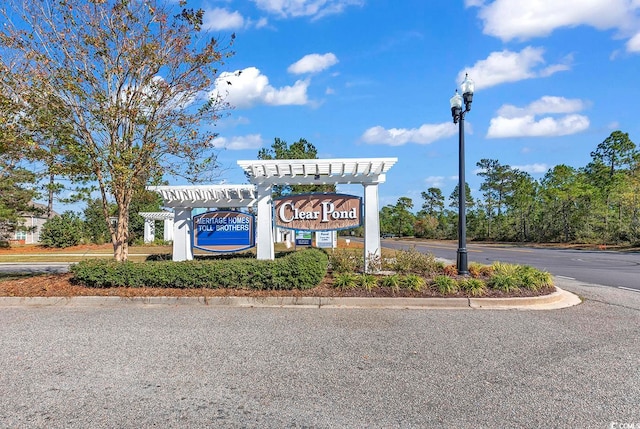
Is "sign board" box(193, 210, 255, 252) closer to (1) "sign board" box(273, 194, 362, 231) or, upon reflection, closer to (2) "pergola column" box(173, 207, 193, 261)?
(2) "pergola column" box(173, 207, 193, 261)

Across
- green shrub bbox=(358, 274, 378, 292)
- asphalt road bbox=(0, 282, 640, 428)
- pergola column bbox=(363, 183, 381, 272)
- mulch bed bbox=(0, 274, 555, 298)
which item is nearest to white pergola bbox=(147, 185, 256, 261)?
pergola column bbox=(363, 183, 381, 272)

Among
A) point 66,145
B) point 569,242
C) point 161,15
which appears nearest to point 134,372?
point 66,145

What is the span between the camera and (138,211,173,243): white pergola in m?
30.5

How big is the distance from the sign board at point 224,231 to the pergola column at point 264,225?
158cm

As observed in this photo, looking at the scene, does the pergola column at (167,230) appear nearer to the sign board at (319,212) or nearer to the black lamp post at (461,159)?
the sign board at (319,212)

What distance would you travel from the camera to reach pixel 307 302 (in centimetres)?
832

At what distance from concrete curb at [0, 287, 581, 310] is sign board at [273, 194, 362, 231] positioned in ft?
12.0

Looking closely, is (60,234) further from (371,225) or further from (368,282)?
(368,282)

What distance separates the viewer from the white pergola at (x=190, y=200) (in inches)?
527

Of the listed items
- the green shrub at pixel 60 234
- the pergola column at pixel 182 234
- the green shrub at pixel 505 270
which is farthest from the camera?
the green shrub at pixel 60 234

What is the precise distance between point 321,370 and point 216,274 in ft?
15.9

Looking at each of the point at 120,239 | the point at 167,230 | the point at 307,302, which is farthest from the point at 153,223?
the point at 307,302

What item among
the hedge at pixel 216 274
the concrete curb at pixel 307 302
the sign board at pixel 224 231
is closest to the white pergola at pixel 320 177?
the sign board at pixel 224 231

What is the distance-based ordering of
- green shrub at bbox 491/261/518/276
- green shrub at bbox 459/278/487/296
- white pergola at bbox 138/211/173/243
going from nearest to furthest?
green shrub at bbox 459/278/487/296 < green shrub at bbox 491/261/518/276 < white pergola at bbox 138/211/173/243
